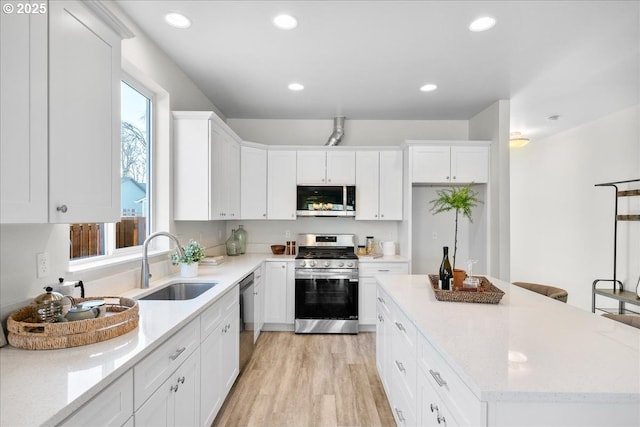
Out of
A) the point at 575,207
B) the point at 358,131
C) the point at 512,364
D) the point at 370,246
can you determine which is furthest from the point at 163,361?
the point at 575,207

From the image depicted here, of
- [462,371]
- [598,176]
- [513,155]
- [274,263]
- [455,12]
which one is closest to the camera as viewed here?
[462,371]

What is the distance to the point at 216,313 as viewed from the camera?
210cm

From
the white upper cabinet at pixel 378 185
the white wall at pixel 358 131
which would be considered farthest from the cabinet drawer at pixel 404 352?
the white wall at pixel 358 131

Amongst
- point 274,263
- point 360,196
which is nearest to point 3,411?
point 274,263

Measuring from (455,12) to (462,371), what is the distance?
2.16 meters

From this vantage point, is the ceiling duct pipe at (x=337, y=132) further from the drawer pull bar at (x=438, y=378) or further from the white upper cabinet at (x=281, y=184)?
the drawer pull bar at (x=438, y=378)

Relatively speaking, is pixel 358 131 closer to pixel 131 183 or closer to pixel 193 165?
pixel 193 165

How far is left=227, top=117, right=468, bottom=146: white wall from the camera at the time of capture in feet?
14.8

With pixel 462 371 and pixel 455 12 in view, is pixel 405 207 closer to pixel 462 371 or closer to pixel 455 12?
pixel 455 12

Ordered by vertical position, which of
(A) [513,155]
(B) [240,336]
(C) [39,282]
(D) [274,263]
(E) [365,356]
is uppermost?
(A) [513,155]

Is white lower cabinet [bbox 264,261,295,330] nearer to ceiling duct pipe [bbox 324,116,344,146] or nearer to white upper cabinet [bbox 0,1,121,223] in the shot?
ceiling duct pipe [bbox 324,116,344,146]

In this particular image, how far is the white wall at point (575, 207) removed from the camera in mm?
4039

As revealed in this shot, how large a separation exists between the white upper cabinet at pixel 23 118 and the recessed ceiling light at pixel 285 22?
1406mm

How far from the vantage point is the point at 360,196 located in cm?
415
